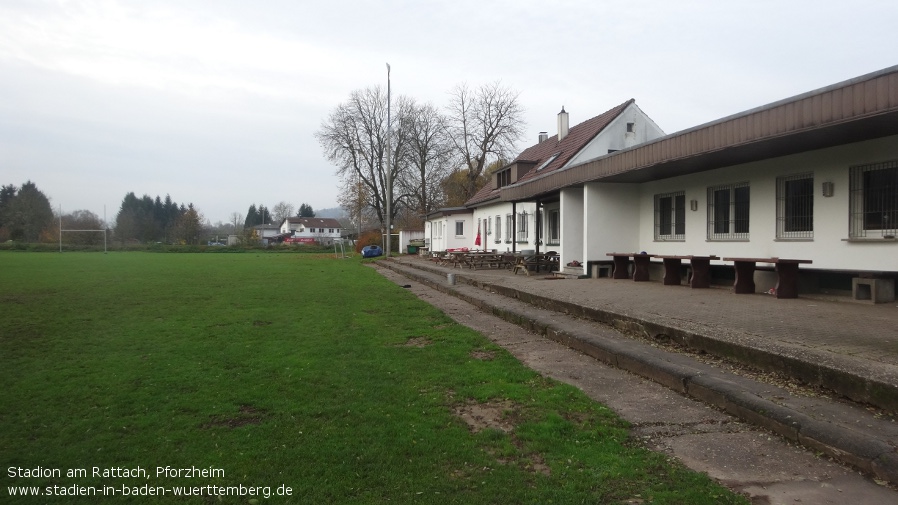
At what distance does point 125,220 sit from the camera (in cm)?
8444

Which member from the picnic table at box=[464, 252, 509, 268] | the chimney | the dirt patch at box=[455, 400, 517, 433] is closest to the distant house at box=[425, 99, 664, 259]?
the chimney

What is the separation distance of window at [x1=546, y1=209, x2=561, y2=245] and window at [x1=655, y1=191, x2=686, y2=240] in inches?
256

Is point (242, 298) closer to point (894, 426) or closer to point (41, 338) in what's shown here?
point (41, 338)

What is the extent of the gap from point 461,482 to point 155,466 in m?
2.19

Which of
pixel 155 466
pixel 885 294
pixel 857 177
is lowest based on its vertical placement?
pixel 155 466

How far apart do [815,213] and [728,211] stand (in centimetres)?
256

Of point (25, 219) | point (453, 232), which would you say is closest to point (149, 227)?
point (25, 219)

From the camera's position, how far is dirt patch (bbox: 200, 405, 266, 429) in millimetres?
4824

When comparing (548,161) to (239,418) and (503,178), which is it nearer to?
(503,178)

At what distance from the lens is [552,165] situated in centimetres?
2566

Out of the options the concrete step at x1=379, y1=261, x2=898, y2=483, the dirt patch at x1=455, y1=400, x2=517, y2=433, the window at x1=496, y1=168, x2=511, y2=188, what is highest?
the window at x1=496, y1=168, x2=511, y2=188

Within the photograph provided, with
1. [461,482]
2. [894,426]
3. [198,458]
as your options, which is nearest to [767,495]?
[894,426]

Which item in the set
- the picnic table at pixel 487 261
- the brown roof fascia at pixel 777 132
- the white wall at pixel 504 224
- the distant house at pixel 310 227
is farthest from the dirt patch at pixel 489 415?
the distant house at pixel 310 227

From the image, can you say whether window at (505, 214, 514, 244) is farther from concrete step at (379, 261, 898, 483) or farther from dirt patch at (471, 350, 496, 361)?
dirt patch at (471, 350, 496, 361)
